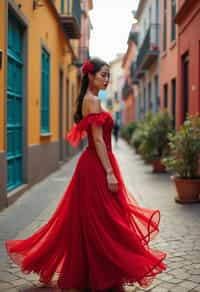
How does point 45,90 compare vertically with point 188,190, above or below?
above

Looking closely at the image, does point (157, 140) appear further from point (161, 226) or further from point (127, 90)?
point (127, 90)

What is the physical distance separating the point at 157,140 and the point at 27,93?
5454mm

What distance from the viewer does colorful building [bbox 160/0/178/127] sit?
16548mm

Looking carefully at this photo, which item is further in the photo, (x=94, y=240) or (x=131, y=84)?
(x=131, y=84)

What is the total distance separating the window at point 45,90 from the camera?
1281cm

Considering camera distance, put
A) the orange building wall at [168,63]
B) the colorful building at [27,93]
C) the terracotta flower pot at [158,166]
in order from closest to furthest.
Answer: the colorful building at [27,93], the terracotta flower pot at [158,166], the orange building wall at [168,63]

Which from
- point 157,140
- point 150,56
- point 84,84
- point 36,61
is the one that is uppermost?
point 150,56

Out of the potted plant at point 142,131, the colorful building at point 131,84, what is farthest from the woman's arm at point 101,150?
the colorful building at point 131,84

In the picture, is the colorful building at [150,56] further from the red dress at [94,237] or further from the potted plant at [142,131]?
the red dress at [94,237]

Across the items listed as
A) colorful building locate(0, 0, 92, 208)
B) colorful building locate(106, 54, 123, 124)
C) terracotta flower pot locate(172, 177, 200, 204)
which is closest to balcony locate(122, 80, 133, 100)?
colorful building locate(0, 0, 92, 208)

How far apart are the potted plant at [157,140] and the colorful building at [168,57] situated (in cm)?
184

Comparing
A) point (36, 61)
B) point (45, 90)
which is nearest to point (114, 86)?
point (45, 90)

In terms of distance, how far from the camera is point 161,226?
21.6 feet

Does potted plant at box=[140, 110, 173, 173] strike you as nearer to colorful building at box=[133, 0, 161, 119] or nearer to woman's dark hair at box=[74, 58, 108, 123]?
colorful building at box=[133, 0, 161, 119]
